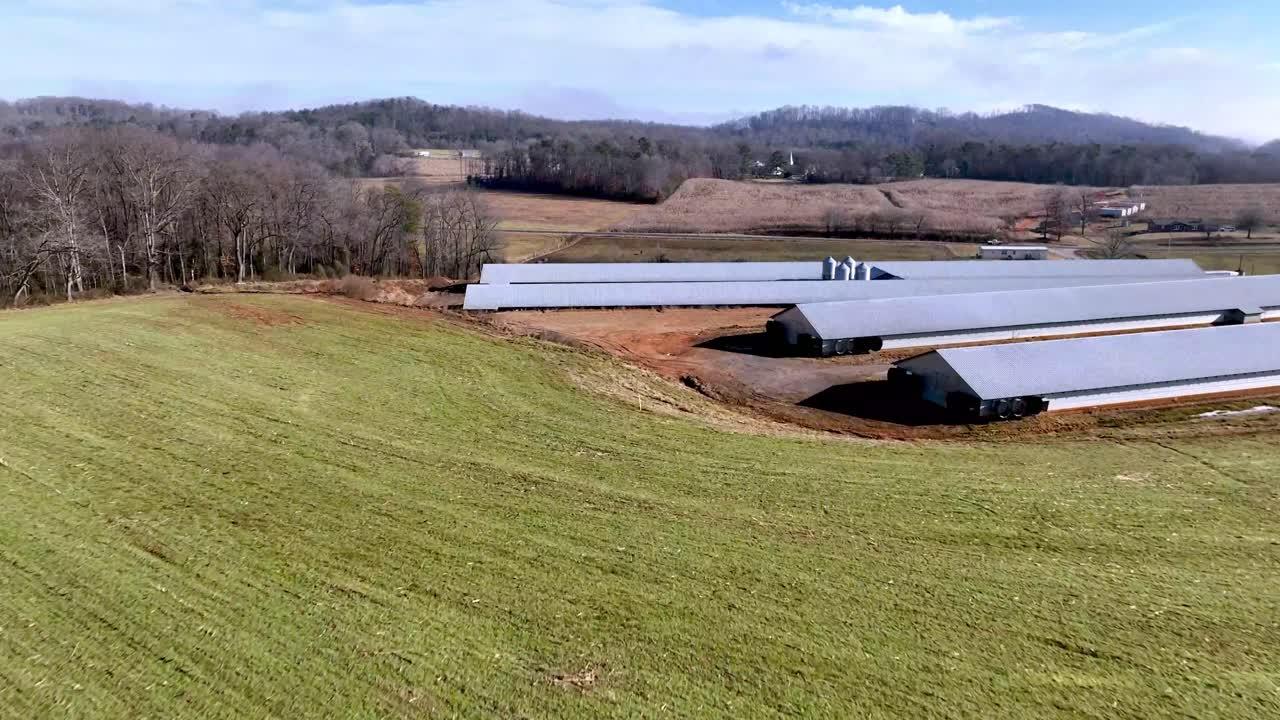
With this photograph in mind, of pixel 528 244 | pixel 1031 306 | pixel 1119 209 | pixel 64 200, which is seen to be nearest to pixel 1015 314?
pixel 1031 306

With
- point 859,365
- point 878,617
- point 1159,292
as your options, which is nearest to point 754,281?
point 859,365

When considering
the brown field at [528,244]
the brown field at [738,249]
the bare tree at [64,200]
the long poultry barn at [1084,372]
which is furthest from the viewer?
the brown field at [738,249]

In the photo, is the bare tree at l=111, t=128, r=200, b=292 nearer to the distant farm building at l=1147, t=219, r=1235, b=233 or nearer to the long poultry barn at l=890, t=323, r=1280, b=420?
the long poultry barn at l=890, t=323, r=1280, b=420

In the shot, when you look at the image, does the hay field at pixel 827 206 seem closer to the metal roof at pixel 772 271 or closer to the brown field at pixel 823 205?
the brown field at pixel 823 205

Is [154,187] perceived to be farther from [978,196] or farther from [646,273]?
[978,196]

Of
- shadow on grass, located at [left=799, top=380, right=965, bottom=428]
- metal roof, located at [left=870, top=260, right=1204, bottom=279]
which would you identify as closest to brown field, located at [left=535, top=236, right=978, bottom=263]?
metal roof, located at [left=870, top=260, right=1204, bottom=279]

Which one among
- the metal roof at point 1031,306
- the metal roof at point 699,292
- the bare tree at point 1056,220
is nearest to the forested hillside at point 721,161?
the bare tree at point 1056,220
